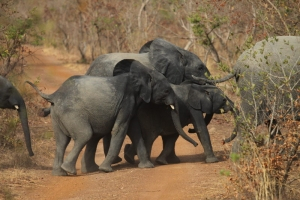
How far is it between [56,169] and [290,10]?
4965mm

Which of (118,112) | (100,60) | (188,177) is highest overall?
(100,60)

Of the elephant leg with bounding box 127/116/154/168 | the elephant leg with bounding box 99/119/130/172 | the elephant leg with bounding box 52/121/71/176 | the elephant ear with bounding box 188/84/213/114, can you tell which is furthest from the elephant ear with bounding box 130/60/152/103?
the elephant leg with bounding box 52/121/71/176

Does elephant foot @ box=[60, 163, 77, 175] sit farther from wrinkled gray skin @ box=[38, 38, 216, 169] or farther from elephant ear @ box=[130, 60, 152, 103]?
wrinkled gray skin @ box=[38, 38, 216, 169]

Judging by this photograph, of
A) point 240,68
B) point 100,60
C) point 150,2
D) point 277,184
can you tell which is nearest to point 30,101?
point 100,60

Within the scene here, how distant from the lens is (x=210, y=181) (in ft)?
33.5

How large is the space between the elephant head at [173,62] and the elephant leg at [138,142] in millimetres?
Result: 1492

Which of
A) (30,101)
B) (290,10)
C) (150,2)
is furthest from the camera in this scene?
(150,2)

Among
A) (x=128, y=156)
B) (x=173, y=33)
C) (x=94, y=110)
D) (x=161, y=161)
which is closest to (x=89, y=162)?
(x=128, y=156)

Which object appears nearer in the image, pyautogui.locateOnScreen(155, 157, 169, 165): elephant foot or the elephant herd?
the elephant herd

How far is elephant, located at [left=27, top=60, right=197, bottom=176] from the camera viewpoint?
11.8 m

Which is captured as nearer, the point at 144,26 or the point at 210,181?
the point at 210,181

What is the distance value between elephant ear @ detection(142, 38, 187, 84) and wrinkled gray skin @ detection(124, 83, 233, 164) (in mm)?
698

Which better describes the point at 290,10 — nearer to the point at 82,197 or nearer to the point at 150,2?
the point at 82,197

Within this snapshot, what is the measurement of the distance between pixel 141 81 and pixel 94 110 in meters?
1.02
